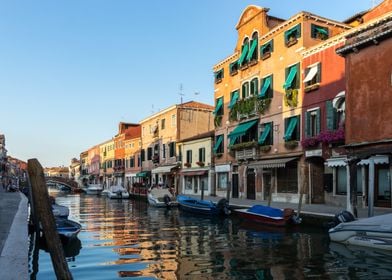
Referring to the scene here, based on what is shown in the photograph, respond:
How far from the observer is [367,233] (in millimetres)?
13117

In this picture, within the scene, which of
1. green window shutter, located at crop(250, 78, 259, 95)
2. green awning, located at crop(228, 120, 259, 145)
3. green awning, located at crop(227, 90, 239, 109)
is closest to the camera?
green awning, located at crop(228, 120, 259, 145)

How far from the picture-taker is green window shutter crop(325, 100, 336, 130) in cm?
2220

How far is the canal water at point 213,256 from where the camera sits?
9.86 meters

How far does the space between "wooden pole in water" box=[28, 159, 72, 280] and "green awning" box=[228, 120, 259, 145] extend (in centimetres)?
2379

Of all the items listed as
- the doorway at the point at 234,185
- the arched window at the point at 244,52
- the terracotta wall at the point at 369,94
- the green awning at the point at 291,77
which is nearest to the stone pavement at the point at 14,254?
the terracotta wall at the point at 369,94

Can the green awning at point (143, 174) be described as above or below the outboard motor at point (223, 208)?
above

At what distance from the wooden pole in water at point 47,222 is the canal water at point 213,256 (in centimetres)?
339

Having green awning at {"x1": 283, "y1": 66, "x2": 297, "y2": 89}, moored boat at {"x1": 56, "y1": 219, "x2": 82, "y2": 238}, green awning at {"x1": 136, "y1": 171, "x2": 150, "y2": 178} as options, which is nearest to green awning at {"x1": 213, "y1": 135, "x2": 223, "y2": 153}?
green awning at {"x1": 283, "y1": 66, "x2": 297, "y2": 89}

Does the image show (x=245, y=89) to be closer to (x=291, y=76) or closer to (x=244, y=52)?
(x=244, y=52)

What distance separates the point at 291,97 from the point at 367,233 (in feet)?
44.7

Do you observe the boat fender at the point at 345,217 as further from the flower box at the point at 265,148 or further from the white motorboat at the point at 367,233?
the flower box at the point at 265,148

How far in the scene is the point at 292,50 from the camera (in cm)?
2619

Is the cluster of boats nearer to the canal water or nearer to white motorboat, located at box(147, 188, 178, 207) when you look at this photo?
white motorboat, located at box(147, 188, 178, 207)

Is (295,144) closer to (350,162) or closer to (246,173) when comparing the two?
(246,173)
